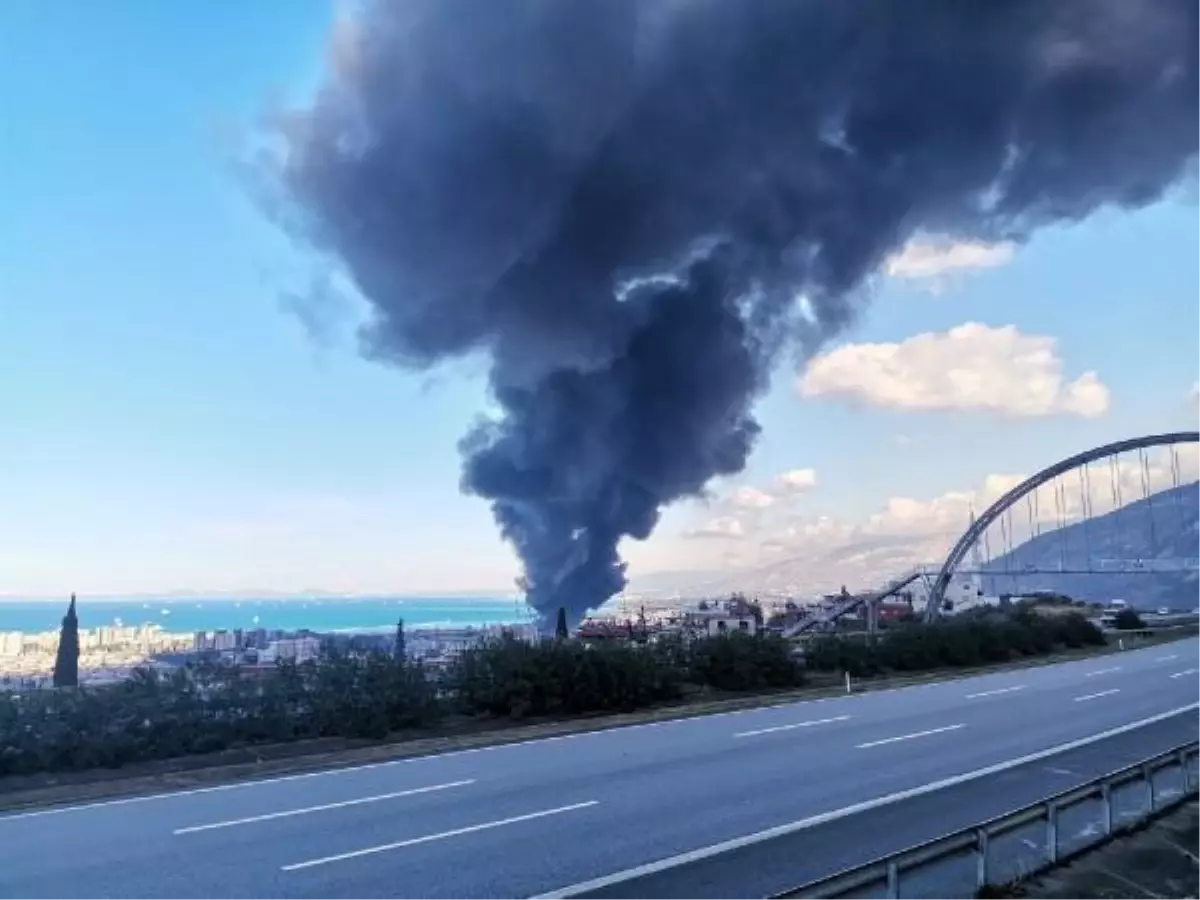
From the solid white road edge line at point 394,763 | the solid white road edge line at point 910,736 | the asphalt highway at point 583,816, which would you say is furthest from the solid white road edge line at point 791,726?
the solid white road edge line at point 910,736

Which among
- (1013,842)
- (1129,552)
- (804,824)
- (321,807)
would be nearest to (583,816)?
(804,824)

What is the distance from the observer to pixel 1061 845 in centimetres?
→ 829

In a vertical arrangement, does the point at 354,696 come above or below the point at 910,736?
above

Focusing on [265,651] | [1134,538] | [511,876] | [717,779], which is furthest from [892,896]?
[1134,538]

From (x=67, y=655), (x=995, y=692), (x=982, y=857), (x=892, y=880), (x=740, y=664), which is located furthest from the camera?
(x=740, y=664)

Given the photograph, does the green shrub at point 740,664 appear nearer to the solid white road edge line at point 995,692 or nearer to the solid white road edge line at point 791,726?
the solid white road edge line at point 995,692

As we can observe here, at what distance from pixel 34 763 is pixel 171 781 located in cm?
183

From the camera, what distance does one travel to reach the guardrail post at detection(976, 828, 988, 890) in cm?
663

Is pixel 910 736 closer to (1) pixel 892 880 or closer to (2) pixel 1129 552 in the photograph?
(1) pixel 892 880

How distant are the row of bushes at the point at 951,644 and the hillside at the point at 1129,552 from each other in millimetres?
77799

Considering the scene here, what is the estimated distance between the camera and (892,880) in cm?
579

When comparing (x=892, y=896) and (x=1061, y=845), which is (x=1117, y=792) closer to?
(x=1061, y=845)

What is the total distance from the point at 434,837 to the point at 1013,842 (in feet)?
17.1

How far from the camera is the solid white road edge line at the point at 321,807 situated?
32.1 feet
